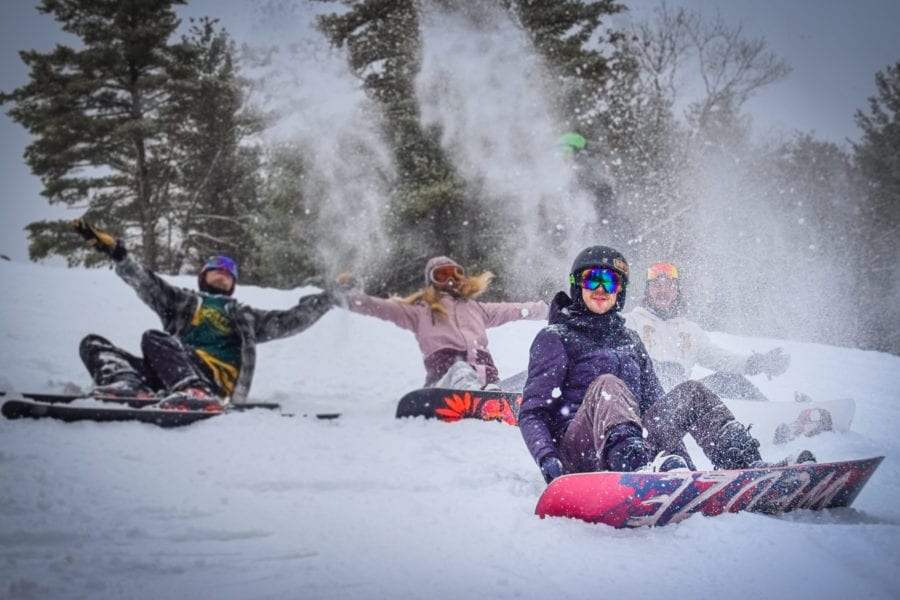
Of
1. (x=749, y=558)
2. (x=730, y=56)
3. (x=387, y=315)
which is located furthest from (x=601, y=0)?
(x=749, y=558)

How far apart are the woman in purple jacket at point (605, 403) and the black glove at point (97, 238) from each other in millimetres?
3198

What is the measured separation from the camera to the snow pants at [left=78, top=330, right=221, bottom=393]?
11.9 ft

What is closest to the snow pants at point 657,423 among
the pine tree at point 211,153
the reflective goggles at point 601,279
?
the reflective goggles at point 601,279

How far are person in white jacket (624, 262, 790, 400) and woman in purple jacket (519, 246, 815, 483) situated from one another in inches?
71.9

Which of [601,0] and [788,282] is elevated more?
[601,0]

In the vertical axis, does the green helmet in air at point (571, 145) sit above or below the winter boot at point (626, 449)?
above

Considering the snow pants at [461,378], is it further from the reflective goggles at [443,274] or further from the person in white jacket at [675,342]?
the person in white jacket at [675,342]

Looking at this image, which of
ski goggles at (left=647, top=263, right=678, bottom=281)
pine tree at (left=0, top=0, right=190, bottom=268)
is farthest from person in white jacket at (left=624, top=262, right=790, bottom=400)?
pine tree at (left=0, top=0, right=190, bottom=268)

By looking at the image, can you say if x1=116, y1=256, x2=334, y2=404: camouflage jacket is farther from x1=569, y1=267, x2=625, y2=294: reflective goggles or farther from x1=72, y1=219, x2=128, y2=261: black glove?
x1=569, y1=267, x2=625, y2=294: reflective goggles

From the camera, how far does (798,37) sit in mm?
12758

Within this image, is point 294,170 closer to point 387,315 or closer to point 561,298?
point 387,315

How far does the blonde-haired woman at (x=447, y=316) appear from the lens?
14.9ft

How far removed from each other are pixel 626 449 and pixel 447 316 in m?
2.86

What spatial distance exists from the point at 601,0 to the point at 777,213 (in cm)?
806
